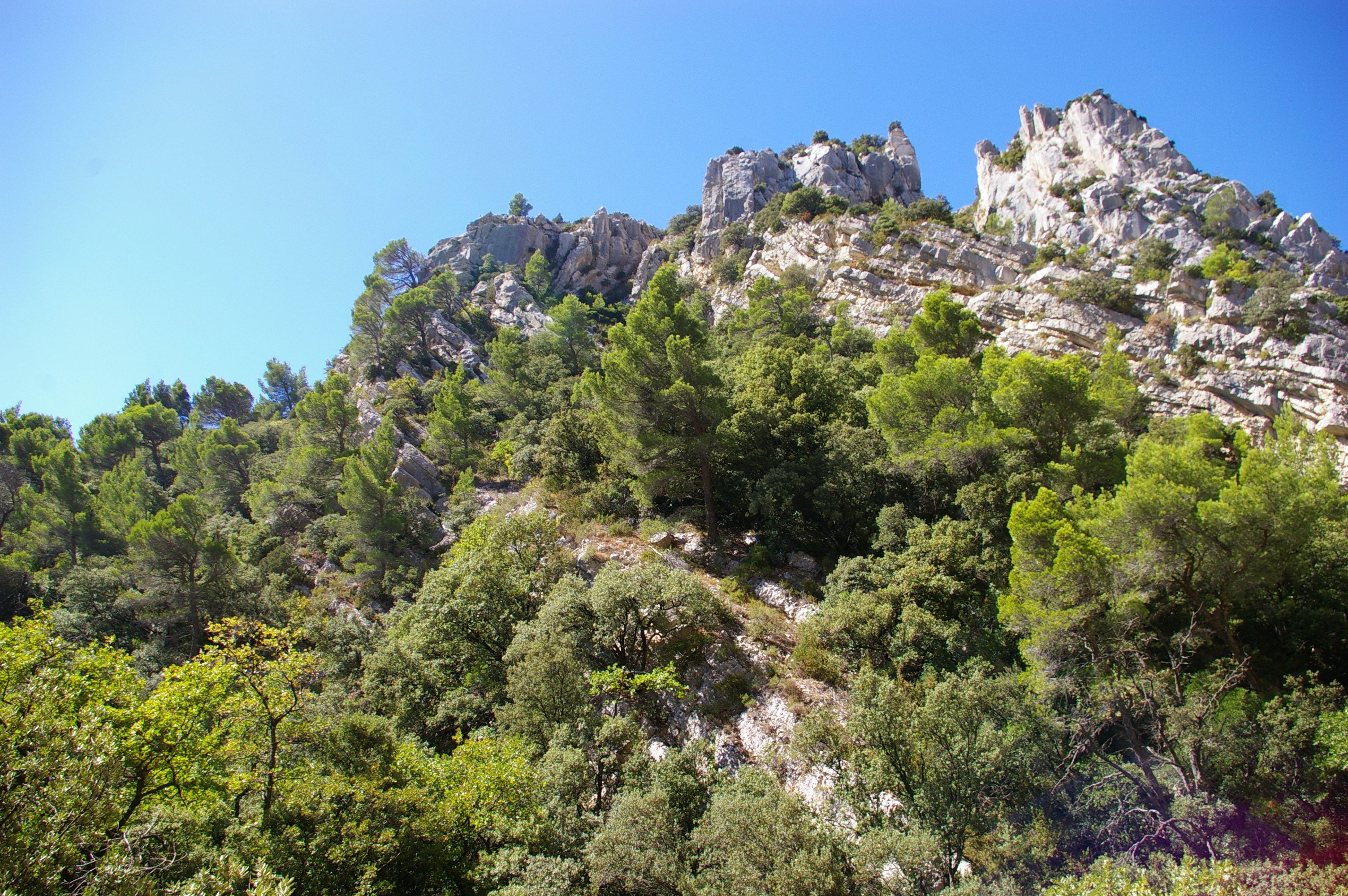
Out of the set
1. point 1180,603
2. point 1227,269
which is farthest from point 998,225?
point 1180,603

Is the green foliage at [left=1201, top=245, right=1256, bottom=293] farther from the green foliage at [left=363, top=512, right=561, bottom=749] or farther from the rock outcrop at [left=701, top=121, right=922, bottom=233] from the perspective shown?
the green foliage at [left=363, top=512, right=561, bottom=749]

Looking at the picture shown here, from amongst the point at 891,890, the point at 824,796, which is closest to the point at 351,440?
the point at 824,796

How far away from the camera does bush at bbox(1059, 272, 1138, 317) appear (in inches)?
1211

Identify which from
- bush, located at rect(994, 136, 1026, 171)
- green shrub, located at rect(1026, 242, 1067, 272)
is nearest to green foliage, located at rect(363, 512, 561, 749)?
green shrub, located at rect(1026, 242, 1067, 272)

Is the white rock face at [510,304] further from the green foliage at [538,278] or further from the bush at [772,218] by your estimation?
the bush at [772,218]

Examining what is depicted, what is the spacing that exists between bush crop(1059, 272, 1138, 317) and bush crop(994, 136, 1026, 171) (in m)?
37.6

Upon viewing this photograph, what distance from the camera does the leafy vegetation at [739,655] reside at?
8.57 m

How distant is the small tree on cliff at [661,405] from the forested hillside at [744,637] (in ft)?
0.51

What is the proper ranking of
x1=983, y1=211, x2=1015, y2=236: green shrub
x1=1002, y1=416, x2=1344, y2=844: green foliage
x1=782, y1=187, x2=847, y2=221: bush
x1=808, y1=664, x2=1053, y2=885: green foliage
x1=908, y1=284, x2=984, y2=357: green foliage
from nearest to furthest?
x1=808, y1=664, x2=1053, y2=885: green foliage → x1=1002, y1=416, x2=1344, y2=844: green foliage → x1=908, y1=284, x2=984, y2=357: green foliage → x1=782, y1=187, x2=847, y2=221: bush → x1=983, y1=211, x2=1015, y2=236: green shrub

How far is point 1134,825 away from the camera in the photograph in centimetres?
1097

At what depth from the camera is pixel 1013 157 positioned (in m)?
60.2

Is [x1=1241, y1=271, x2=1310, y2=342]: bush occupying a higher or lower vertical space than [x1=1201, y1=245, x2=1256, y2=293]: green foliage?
lower

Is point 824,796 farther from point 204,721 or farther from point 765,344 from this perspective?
point 765,344

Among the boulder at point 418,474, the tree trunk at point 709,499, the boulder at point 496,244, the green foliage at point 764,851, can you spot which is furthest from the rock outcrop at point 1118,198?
the boulder at point 496,244
